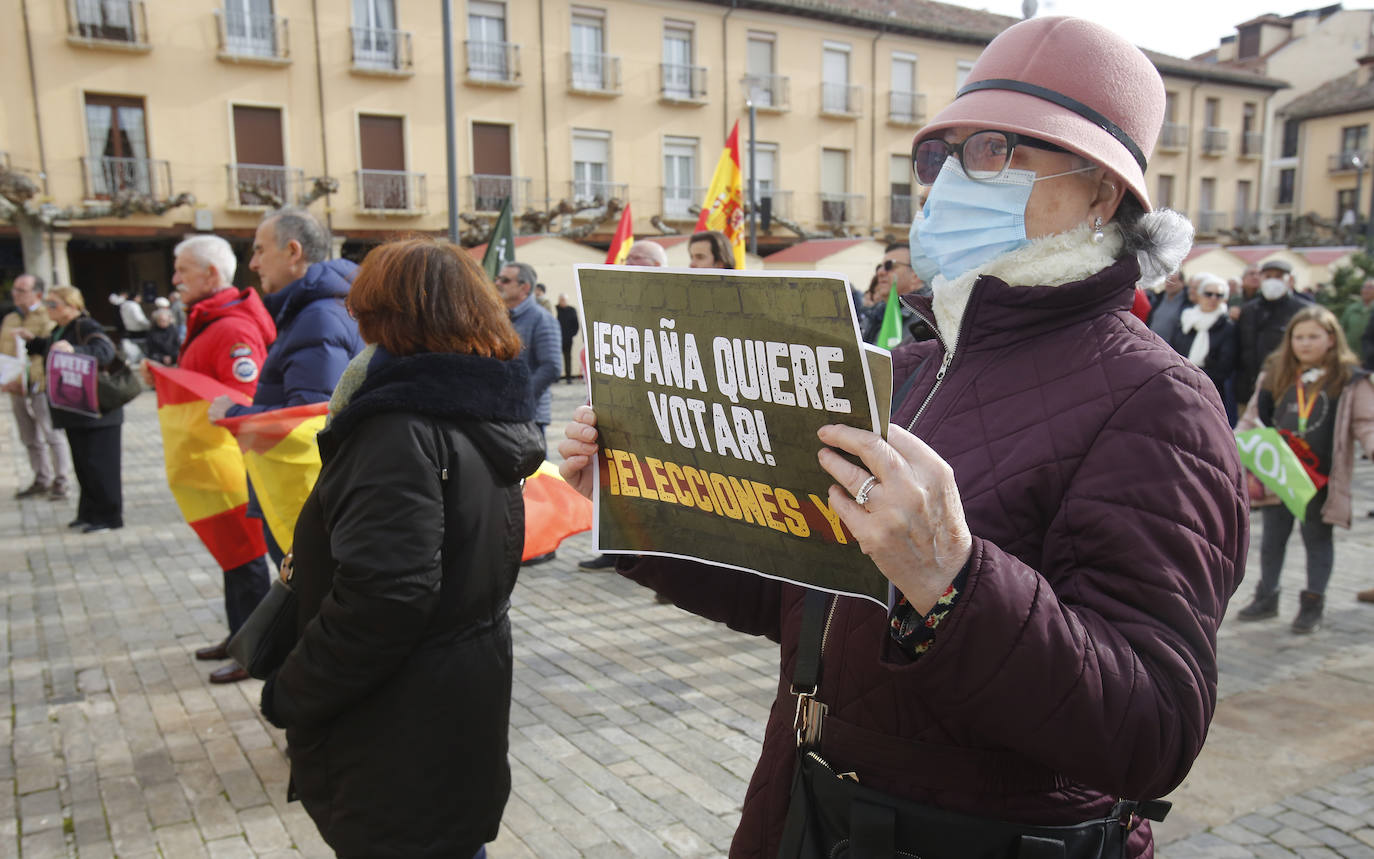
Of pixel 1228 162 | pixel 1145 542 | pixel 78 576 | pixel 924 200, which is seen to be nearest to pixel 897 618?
pixel 1145 542

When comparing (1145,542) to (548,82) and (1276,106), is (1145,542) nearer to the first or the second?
(548,82)

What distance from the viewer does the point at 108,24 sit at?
23.1 meters

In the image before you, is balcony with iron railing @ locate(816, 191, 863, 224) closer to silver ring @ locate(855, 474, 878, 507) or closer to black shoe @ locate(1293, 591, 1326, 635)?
black shoe @ locate(1293, 591, 1326, 635)

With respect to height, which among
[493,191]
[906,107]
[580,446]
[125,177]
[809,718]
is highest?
[906,107]

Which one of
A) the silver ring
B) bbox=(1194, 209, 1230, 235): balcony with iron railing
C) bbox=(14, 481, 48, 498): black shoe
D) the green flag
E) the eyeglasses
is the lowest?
bbox=(14, 481, 48, 498): black shoe

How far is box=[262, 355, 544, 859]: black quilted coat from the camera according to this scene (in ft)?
7.29

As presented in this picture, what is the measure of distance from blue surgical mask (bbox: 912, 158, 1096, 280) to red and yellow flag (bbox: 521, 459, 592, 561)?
2033 mm

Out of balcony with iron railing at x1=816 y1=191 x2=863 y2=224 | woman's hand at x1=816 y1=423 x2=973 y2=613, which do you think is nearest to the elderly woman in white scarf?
woman's hand at x1=816 y1=423 x2=973 y2=613

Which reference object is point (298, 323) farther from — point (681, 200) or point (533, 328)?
point (681, 200)

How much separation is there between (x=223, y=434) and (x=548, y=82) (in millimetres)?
25270

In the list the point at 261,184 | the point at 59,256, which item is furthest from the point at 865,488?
the point at 261,184

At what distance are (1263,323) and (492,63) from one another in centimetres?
2277

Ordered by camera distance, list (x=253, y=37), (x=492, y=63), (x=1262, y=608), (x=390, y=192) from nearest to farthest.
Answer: (x=1262, y=608), (x=253, y=37), (x=390, y=192), (x=492, y=63)

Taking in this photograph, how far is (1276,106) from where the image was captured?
157 ft
